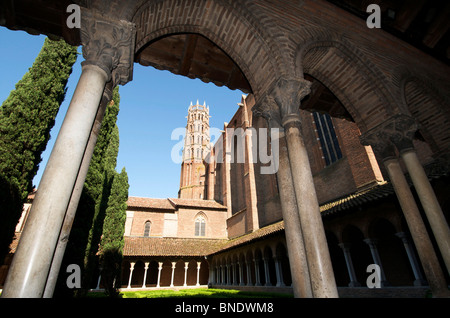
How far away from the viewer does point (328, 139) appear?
43.8 ft

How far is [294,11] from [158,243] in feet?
66.9

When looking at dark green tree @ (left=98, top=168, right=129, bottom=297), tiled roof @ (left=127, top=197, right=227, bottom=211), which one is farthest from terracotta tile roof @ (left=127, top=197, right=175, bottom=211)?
dark green tree @ (left=98, top=168, right=129, bottom=297)

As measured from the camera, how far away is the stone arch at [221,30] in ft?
13.4

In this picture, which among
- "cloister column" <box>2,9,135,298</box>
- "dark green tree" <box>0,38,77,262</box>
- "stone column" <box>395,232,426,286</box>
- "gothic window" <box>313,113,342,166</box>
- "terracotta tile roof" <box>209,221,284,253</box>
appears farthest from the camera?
"gothic window" <box>313,113,342,166</box>

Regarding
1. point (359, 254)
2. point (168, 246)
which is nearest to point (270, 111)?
point (359, 254)

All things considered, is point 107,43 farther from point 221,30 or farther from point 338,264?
point 338,264

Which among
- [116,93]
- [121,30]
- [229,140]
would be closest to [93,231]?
[116,93]

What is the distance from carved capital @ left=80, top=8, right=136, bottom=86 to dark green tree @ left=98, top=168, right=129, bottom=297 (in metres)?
12.3

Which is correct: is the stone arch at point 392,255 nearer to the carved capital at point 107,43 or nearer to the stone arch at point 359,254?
the stone arch at point 359,254

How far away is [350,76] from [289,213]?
12.6 ft

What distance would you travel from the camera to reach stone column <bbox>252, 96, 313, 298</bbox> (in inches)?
117

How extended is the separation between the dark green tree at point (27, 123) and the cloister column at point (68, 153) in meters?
4.71

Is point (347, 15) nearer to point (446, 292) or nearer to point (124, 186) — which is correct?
point (446, 292)

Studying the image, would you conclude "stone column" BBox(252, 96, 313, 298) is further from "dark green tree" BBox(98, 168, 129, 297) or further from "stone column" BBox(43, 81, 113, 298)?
"dark green tree" BBox(98, 168, 129, 297)
